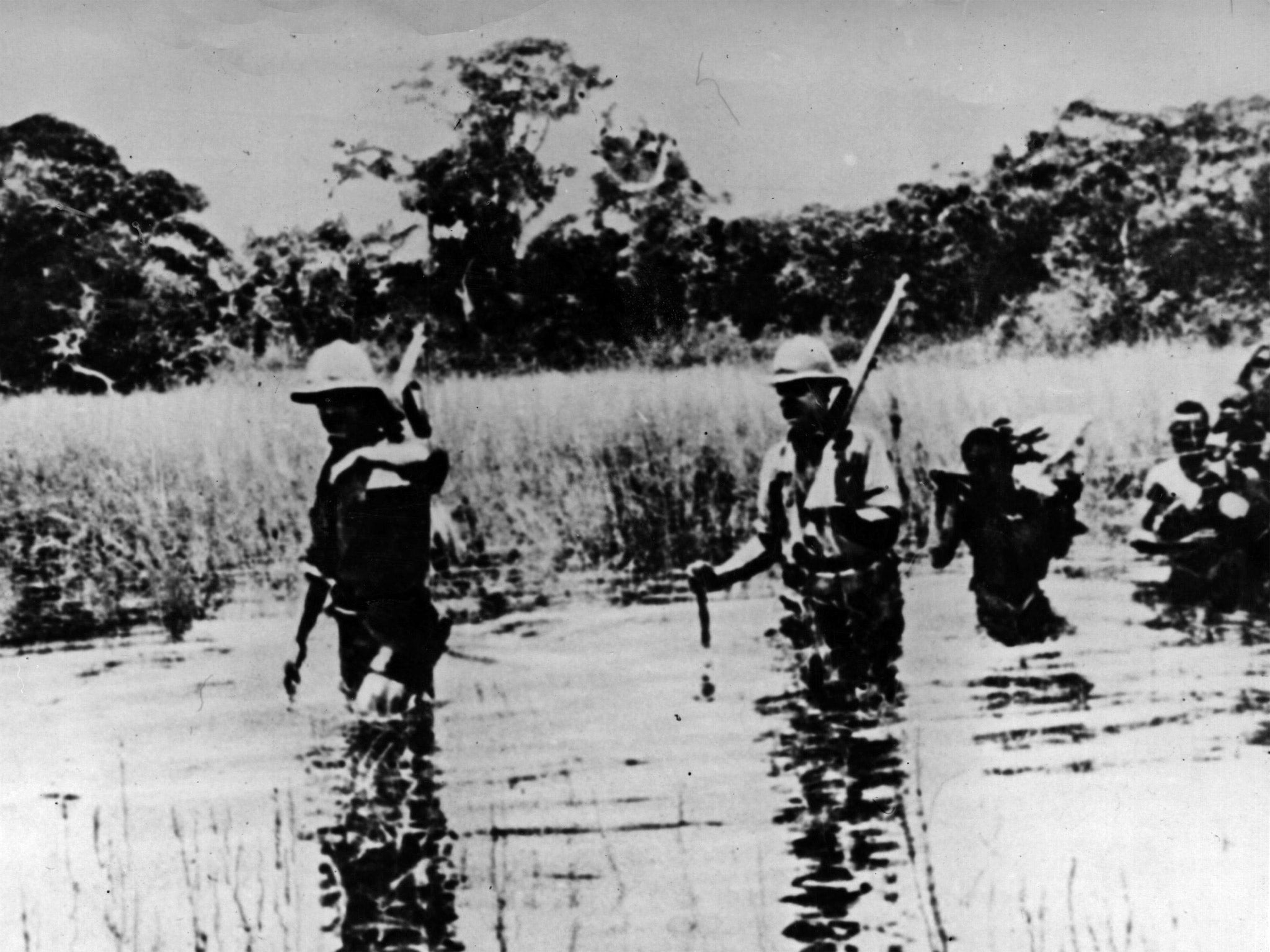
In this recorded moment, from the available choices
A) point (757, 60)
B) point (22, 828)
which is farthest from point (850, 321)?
point (22, 828)

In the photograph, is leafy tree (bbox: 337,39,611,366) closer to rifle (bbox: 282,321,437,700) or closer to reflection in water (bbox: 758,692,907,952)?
rifle (bbox: 282,321,437,700)

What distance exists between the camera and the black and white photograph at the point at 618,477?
296 cm

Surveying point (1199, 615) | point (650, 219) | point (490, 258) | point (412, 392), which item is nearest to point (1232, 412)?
point (1199, 615)

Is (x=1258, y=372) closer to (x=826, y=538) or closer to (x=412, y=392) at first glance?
(x=826, y=538)

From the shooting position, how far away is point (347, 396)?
3.02 meters

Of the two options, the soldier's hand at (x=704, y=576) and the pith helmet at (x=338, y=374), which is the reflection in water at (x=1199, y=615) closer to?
the soldier's hand at (x=704, y=576)

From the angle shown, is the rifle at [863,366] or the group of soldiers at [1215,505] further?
the group of soldiers at [1215,505]

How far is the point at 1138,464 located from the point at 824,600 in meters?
0.92

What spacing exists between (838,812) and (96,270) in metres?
2.29

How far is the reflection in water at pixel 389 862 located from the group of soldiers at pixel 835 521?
0.21 metres

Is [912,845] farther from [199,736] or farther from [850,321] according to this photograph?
[199,736]

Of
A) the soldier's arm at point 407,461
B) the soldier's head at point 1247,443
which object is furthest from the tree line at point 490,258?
the soldier's head at point 1247,443

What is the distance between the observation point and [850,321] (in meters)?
3.12

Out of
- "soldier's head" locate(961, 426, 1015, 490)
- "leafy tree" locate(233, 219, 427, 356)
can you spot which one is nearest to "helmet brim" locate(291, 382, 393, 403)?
"leafy tree" locate(233, 219, 427, 356)
